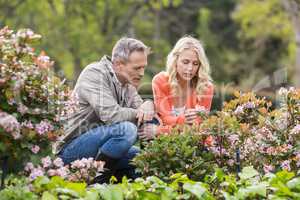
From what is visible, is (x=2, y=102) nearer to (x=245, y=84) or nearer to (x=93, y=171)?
(x=93, y=171)

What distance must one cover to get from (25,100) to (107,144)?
1298 mm

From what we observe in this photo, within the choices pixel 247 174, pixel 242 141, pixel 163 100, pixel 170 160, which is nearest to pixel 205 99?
pixel 163 100

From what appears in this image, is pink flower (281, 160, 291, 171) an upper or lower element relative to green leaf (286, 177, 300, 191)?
lower

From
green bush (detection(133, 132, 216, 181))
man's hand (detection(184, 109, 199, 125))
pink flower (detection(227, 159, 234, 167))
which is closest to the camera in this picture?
green bush (detection(133, 132, 216, 181))

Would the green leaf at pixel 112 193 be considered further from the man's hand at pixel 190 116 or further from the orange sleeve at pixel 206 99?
the orange sleeve at pixel 206 99

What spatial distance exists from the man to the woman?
0.37 metres

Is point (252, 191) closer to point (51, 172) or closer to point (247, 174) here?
point (247, 174)

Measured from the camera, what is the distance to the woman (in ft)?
19.7

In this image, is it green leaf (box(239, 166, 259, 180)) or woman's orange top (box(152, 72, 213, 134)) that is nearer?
green leaf (box(239, 166, 259, 180))

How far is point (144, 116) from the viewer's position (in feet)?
18.1

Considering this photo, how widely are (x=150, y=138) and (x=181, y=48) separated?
950 mm

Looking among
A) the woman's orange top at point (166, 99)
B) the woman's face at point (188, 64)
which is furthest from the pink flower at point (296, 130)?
the woman's face at point (188, 64)

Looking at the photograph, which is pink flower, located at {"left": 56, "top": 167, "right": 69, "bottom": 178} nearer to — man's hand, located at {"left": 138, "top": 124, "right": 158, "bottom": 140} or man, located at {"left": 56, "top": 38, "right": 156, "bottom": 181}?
man, located at {"left": 56, "top": 38, "right": 156, "bottom": 181}

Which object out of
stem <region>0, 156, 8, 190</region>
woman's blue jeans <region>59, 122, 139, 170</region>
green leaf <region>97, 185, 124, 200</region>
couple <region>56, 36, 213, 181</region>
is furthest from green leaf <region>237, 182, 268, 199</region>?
woman's blue jeans <region>59, 122, 139, 170</region>
